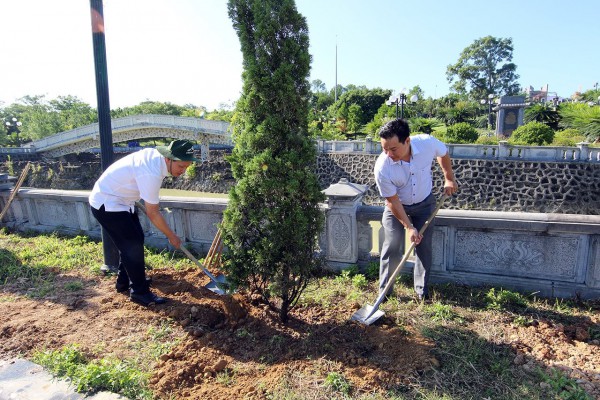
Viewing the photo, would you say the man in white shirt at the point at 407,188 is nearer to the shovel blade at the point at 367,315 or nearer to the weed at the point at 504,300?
the shovel blade at the point at 367,315

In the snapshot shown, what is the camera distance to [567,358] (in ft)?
7.53

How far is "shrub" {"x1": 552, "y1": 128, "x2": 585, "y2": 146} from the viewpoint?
14.7 meters

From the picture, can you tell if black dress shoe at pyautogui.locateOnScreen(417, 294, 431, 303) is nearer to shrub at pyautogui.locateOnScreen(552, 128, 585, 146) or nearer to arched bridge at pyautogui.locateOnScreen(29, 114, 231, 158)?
shrub at pyautogui.locateOnScreen(552, 128, 585, 146)

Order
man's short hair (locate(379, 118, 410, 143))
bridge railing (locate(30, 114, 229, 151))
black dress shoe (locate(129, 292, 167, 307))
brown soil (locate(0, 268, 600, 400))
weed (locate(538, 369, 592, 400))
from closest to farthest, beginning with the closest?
weed (locate(538, 369, 592, 400))
brown soil (locate(0, 268, 600, 400))
man's short hair (locate(379, 118, 410, 143))
black dress shoe (locate(129, 292, 167, 307))
bridge railing (locate(30, 114, 229, 151))

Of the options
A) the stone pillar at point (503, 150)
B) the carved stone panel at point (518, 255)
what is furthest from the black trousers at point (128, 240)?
the stone pillar at point (503, 150)

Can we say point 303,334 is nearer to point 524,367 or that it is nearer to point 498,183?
point 524,367

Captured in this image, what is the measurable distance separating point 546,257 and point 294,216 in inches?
89.0

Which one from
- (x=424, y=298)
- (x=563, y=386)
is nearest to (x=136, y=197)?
(x=424, y=298)

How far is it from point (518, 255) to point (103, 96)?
435cm

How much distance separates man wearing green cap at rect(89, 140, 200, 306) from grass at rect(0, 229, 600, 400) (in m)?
0.64

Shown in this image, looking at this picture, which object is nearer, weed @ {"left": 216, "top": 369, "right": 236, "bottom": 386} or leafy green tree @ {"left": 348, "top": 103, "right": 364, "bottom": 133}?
weed @ {"left": 216, "top": 369, "right": 236, "bottom": 386}

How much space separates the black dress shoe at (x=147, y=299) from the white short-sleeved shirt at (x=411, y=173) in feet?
7.12

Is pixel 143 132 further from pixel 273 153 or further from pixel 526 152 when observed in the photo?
pixel 273 153

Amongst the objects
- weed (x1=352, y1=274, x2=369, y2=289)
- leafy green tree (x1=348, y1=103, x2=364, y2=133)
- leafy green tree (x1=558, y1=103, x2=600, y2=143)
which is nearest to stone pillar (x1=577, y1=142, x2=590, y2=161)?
leafy green tree (x1=558, y1=103, x2=600, y2=143)
